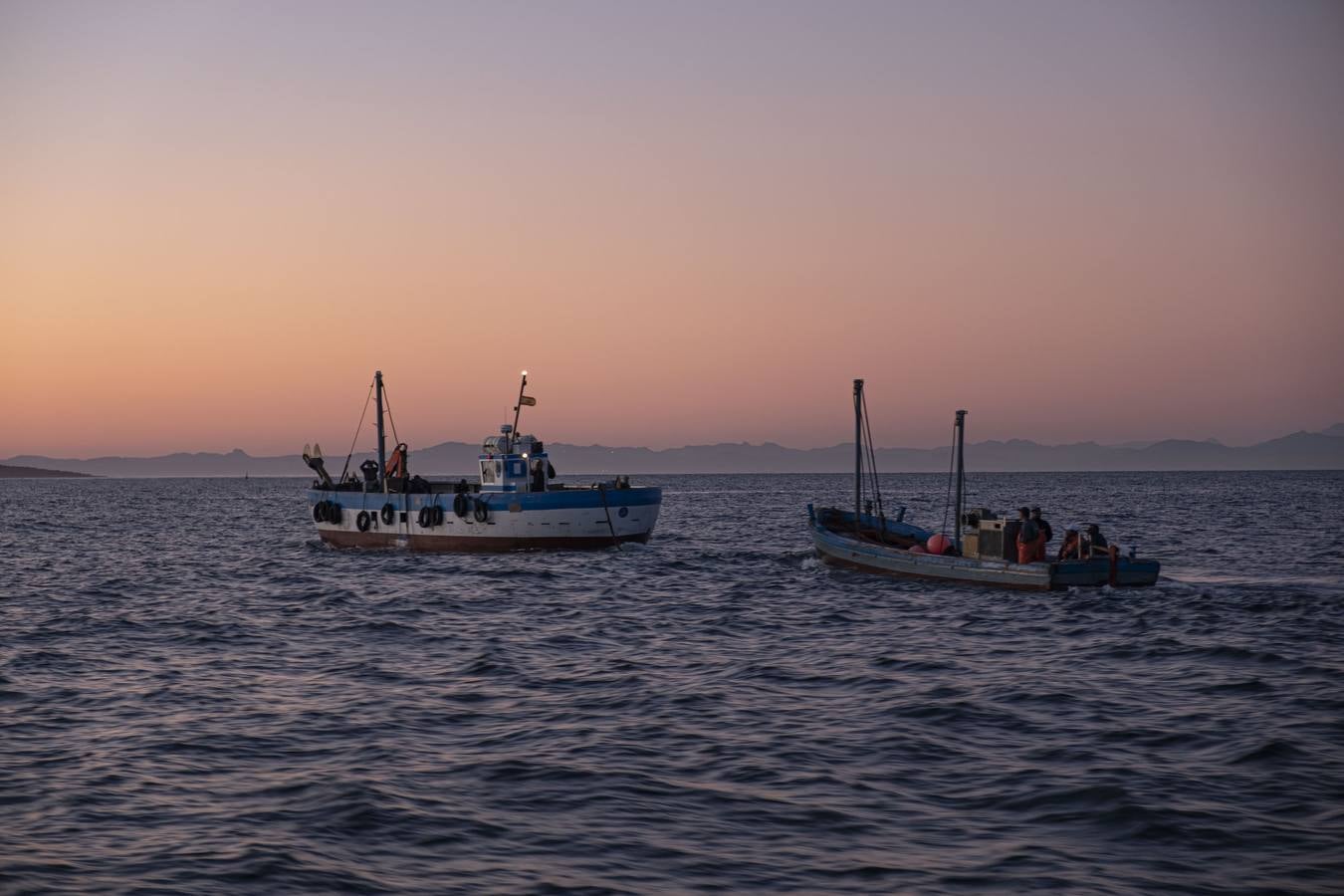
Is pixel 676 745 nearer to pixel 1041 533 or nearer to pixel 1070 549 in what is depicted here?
pixel 1041 533

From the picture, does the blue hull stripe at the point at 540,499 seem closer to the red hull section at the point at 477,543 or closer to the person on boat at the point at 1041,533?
the red hull section at the point at 477,543

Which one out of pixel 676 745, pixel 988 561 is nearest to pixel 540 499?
pixel 988 561

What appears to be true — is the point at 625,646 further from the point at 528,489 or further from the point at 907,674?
the point at 528,489

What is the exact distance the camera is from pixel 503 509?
172 feet

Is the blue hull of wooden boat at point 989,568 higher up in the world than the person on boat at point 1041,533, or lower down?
lower down

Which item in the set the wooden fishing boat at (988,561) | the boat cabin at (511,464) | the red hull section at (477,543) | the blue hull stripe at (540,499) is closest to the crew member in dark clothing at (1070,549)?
the wooden fishing boat at (988,561)

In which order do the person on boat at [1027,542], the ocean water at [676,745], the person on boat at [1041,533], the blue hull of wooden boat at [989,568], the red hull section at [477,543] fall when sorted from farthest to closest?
1. the red hull section at [477,543]
2. the person on boat at [1041,533]
3. the person on boat at [1027,542]
4. the blue hull of wooden boat at [989,568]
5. the ocean water at [676,745]

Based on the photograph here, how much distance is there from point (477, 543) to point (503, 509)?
222cm

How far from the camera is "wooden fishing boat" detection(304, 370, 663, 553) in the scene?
2044 inches

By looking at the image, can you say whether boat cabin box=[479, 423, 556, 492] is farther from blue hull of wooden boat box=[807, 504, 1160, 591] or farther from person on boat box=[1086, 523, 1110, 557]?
person on boat box=[1086, 523, 1110, 557]

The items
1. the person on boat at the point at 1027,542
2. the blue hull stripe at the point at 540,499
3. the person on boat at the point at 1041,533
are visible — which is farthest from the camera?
the blue hull stripe at the point at 540,499

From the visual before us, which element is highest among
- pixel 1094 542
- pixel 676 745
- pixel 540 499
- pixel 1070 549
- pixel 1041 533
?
pixel 540 499

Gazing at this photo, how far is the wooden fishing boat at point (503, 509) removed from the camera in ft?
170

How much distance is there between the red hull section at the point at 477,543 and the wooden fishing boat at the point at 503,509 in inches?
1.8
